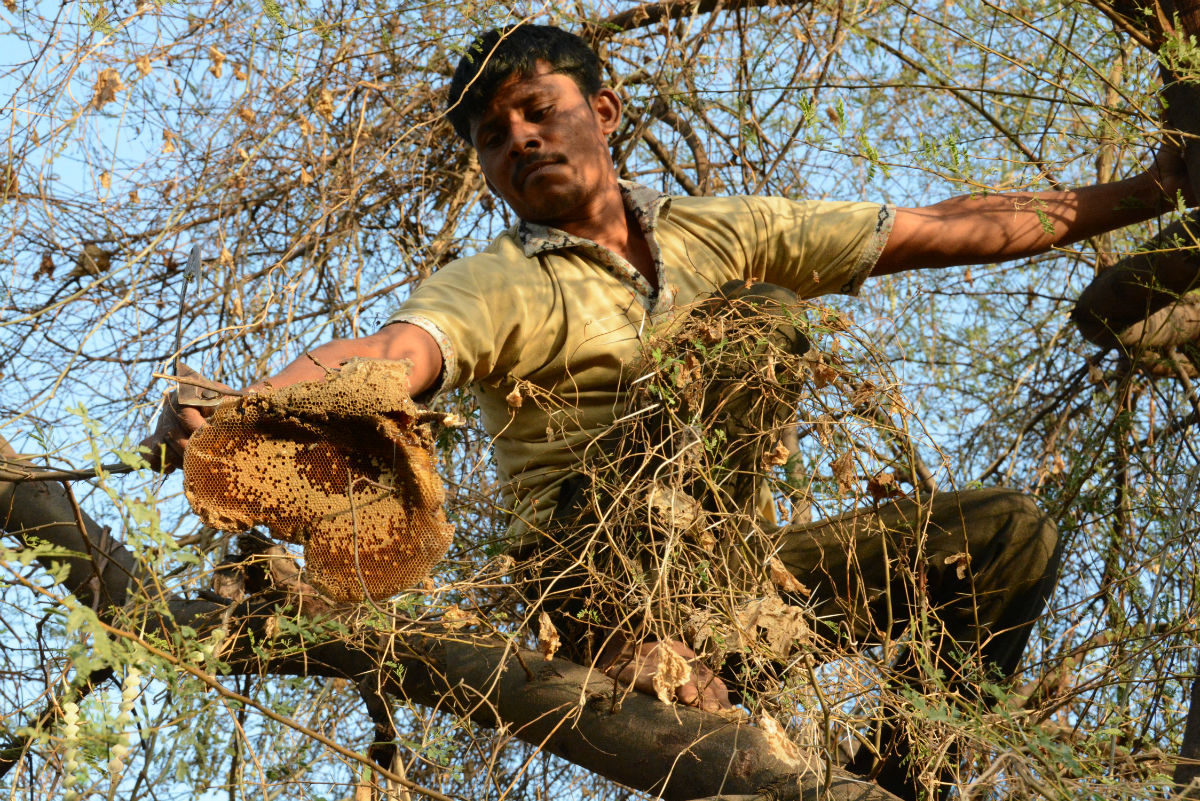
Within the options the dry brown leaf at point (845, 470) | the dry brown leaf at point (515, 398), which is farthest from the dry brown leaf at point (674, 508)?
the dry brown leaf at point (515, 398)

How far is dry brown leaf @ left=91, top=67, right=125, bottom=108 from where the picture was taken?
10.9ft

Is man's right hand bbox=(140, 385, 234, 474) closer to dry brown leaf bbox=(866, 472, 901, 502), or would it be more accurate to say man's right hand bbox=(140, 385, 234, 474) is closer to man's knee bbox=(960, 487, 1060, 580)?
dry brown leaf bbox=(866, 472, 901, 502)

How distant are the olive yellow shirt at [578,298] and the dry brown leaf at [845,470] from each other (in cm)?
46

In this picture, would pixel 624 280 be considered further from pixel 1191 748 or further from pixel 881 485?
pixel 1191 748

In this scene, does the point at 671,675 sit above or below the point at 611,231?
below

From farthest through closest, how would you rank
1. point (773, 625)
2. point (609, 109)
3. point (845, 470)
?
point (609, 109) < point (845, 470) < point (773, 625)

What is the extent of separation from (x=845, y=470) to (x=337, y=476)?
3.39 feet

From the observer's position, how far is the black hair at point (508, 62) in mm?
3175

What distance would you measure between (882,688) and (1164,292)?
1.50m

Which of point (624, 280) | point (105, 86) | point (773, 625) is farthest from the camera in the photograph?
point (105, 86)

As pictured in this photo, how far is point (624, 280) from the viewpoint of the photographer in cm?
300

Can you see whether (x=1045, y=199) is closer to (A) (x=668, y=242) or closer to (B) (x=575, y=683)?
(A) (x=668, y=242)

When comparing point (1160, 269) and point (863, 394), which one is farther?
point (1160, 269)

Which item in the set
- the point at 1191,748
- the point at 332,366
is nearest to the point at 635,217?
the point at 332,366
